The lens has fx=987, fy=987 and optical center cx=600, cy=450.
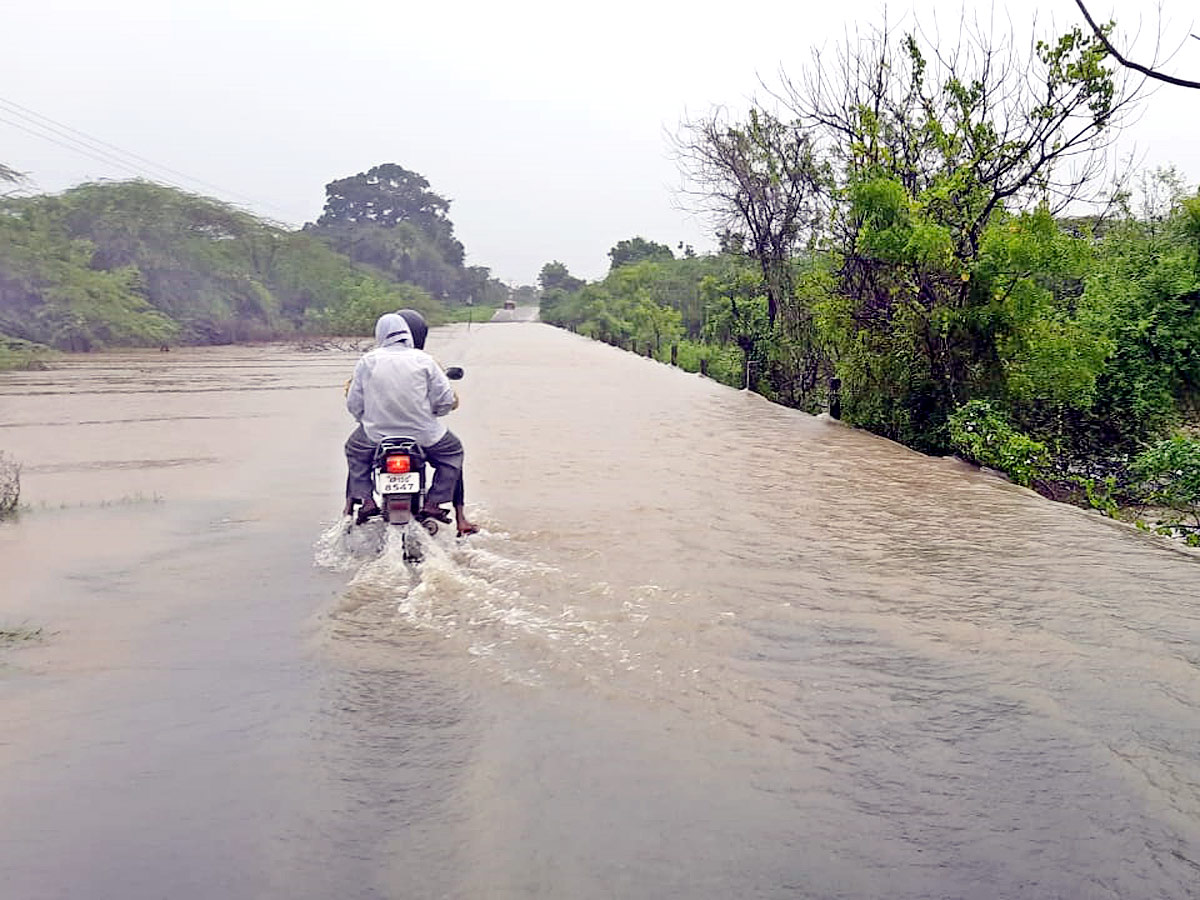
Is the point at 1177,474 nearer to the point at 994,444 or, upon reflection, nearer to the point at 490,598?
the point at 994,444

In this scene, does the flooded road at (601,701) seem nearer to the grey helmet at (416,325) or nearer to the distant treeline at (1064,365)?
the grey helmet at (416,325)

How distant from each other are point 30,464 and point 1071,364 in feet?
38.5

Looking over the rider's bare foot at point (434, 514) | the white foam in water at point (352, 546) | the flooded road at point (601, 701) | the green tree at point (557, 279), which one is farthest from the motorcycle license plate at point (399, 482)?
the green tree at point (557, 279)

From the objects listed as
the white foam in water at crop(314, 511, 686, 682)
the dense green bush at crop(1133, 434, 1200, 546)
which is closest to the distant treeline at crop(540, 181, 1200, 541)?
the dense green bush at crop(1133, 434, 1200, 546)

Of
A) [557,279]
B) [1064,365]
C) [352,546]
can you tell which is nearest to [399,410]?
[352,546]

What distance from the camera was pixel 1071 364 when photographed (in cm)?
1161

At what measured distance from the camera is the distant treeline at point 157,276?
86.4ft

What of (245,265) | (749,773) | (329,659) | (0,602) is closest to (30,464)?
(0,602)

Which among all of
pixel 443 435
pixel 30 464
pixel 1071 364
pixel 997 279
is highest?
pixel 997 279

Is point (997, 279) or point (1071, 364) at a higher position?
point (997, 279)

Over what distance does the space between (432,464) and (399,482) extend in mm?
564

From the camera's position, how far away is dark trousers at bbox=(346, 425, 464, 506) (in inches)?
256

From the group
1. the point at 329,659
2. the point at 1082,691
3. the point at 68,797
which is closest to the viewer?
the point at 68,797

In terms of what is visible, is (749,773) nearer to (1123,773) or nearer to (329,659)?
(1123,773)
